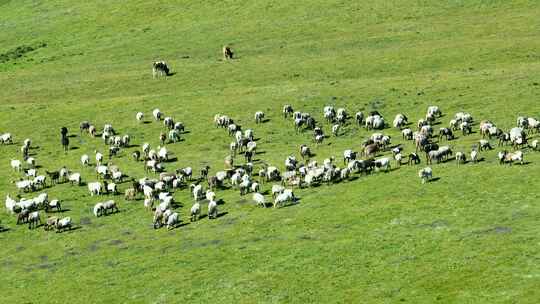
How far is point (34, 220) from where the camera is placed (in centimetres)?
5538

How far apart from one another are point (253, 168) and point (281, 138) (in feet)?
28.0

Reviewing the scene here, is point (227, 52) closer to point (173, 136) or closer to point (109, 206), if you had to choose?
point (173, 136)

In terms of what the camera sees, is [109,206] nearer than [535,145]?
Yes

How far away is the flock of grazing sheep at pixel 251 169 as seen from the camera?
178ft

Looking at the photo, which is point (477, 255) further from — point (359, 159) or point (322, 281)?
point (359, 159)

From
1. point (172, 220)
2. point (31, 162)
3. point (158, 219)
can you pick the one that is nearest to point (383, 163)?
point (172, 220)

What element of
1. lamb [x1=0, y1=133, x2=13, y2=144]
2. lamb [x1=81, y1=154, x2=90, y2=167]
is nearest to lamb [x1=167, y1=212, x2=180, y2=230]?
lamb [x1=81, y1=154, x2=90, y2=167]

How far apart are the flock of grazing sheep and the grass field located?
1009 mm

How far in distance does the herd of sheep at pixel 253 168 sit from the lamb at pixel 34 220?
0.06 metres

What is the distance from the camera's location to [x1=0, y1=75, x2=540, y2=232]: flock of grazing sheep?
54.4 m

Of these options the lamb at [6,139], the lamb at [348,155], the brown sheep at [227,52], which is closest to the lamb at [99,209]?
the lamb at [348,155]

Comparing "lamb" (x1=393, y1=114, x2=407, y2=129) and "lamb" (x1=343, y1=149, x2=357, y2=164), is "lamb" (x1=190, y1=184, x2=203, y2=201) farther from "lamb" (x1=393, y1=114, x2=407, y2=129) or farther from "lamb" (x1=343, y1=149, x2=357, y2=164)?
"lamb" (x1=393, y1=114, x2=407, y2=129)

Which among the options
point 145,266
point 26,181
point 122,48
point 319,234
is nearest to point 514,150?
point 319,234

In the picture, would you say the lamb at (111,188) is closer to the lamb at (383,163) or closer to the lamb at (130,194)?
the lamb at (130,194)
